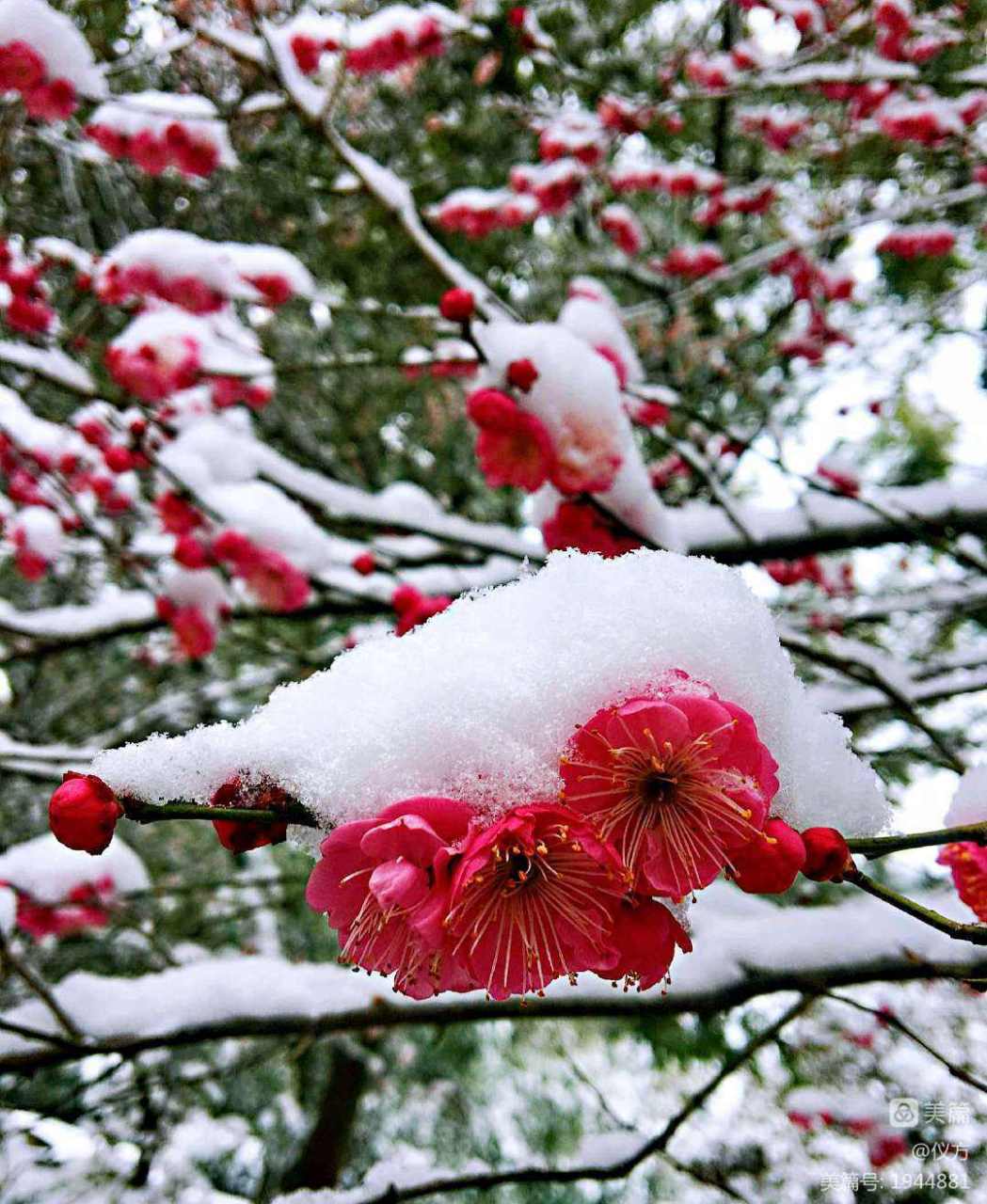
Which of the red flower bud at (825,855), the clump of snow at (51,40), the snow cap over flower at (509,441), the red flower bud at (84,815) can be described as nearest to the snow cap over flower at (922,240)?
the snow cap over flower at (509,441)

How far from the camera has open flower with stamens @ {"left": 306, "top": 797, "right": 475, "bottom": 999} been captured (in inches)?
23.0

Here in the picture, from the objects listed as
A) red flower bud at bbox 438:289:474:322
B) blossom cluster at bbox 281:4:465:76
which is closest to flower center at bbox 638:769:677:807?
red flower bud at bbox 438:289:474:322

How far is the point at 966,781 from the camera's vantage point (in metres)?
0.79

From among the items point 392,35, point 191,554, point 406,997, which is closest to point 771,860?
point 406,997

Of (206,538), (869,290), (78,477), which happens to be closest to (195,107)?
(206,538)

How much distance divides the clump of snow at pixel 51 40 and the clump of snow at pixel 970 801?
8.85ft

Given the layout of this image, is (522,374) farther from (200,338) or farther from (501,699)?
(200,338)

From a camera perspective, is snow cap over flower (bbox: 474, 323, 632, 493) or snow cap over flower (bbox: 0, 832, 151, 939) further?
snow cap over flower (bbox: 0, 832, 151, 939)

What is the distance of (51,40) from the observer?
7.40 ft

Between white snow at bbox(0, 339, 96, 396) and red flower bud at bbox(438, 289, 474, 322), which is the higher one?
white snow at bbox(0, 339, 96, 396)

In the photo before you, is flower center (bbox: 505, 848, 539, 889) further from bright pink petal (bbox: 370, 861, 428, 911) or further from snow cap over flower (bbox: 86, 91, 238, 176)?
snow cap over flower (bbox: 86, 91, 238, 176)

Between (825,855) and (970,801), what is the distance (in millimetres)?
231

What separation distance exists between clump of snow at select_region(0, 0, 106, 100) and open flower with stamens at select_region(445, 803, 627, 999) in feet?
8.37

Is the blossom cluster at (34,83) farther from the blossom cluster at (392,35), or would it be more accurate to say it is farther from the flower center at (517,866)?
the flower center at (517,866)
